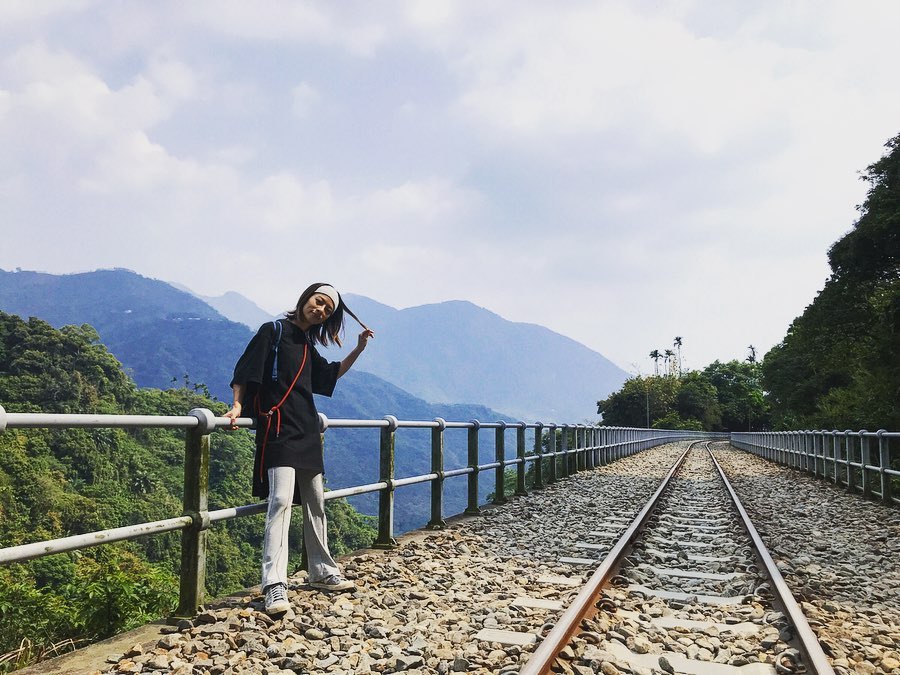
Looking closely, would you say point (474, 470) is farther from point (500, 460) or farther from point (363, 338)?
point (363, 338)

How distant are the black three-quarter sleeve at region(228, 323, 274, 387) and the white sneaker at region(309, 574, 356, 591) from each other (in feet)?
5.21

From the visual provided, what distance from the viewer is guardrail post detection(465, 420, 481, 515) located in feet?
30.1

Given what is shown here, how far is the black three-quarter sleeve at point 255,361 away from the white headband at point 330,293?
49 centimetres

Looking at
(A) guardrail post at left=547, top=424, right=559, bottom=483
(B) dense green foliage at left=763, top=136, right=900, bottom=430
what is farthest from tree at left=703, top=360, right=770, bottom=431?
(A) guardrail post at left=547, top=424, right=559, bottom=483

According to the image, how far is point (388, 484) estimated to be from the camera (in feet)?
21.0

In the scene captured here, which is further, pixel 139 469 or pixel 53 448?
pixel 139 469

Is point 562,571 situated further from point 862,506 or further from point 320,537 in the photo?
point 862,506

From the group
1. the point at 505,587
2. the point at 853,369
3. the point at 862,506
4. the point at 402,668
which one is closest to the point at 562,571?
the point at 505,587

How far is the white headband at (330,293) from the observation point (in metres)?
4.66

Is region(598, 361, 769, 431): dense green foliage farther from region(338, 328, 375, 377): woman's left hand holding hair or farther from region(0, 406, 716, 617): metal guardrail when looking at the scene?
region(338, 328, 375, 377): woman's left hand holding hair

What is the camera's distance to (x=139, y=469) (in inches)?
2704

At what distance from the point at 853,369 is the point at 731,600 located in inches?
1202

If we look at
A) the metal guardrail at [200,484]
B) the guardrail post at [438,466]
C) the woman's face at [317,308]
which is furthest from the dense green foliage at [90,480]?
the woman's face at [317,308]

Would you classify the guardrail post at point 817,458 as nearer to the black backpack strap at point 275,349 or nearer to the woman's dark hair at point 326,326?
the woman's dark hair at point 326,326
